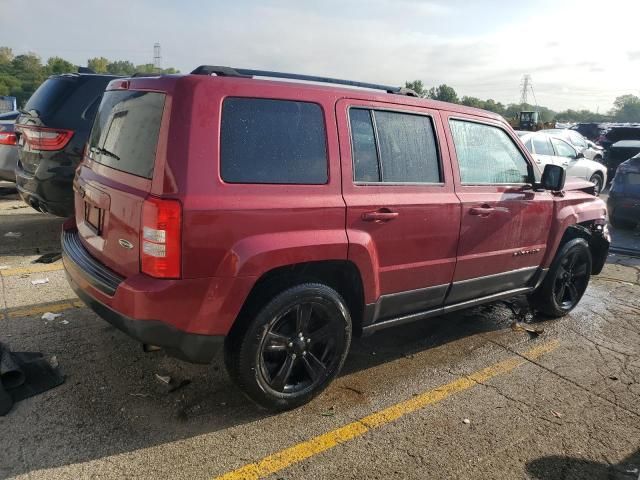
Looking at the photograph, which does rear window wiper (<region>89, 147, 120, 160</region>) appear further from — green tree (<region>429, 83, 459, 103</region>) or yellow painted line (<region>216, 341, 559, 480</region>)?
green tree (<region>429, 83, 459, 103</region>)

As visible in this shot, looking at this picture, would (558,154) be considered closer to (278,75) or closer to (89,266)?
(278,75)

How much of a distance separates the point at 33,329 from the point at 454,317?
142 inches

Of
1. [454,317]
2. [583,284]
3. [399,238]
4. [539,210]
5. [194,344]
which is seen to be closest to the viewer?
[194,344]

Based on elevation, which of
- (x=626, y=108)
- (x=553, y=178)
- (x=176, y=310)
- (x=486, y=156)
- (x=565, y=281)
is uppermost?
(x=626, y=108)

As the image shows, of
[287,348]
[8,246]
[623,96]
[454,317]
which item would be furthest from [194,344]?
[623,96]

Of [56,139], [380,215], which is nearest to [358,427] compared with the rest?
[380,215]

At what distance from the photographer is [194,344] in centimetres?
279

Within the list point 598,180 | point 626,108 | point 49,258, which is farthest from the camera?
point 626,108

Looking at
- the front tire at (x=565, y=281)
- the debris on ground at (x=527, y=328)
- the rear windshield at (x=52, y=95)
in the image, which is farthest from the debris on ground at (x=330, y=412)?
the rear windshield at (x=52, y=95)

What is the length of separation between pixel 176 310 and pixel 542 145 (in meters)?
10.9

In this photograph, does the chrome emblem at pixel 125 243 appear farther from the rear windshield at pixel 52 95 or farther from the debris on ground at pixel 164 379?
the rear windshield at pixel 52 95

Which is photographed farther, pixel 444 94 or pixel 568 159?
pixel 444 94

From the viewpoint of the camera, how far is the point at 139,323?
2.71m

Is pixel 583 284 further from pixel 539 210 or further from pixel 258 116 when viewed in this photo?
pixel 258 116
